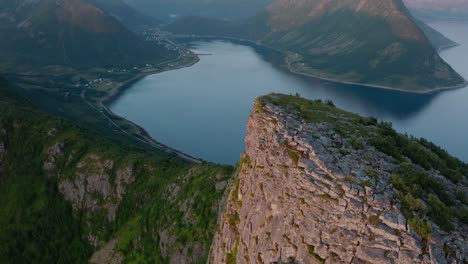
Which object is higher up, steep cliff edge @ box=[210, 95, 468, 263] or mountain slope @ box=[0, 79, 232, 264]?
steep cliff edge @ box=[210, 95, 468, 263]

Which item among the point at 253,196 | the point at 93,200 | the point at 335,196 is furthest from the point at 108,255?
the point at 335,196

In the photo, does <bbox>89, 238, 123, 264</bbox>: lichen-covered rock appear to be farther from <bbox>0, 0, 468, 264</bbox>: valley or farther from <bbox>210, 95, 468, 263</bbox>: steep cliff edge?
<bbox>210, 95, 468, 263</bbox>: steep cliff edge

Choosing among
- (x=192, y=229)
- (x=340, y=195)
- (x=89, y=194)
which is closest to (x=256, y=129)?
(x=340, y=195)

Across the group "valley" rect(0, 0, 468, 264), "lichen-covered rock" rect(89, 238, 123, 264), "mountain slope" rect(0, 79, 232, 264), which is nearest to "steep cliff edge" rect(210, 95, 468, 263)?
"valley" rect(0, 0, 468, 264)

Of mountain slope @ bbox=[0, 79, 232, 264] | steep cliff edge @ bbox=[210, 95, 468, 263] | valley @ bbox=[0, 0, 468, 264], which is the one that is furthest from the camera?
mountain slope @ bbox=[0, 79, 232, 264]

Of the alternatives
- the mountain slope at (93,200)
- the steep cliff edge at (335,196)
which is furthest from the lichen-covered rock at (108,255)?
the steep cliff edge at (335,196)

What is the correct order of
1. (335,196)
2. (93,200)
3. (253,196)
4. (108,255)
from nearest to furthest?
(335,196), (253,196), (108,255), (93,200)

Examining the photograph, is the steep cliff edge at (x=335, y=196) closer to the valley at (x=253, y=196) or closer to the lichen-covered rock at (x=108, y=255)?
the valley at (x=253, y=196)

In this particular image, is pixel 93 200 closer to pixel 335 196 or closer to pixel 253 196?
pixel 253 196
